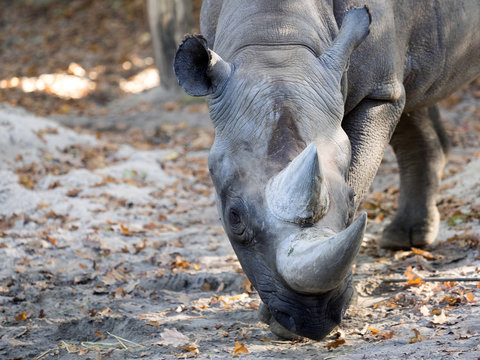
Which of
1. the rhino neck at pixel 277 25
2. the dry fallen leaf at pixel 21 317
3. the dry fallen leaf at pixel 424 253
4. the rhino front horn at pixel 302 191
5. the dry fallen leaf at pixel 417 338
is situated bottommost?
the dry fallen leaf at pixel 424 253

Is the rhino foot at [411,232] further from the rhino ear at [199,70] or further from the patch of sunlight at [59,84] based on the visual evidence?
the patch of sunlight at [59,84]

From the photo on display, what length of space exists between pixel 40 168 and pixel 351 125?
554 cm

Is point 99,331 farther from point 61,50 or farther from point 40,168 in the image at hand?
point 61,50

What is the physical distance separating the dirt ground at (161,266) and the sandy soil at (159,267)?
17mm

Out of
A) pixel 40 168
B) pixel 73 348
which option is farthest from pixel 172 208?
pixel 73 348

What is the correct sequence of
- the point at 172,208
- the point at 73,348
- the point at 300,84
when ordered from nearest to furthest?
the point at 300,84
the point at 73,348
the point at 172,208

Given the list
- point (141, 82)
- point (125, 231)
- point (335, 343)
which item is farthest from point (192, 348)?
point (141, 82)

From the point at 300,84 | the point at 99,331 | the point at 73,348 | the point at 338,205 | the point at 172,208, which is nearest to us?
the point at 338,205

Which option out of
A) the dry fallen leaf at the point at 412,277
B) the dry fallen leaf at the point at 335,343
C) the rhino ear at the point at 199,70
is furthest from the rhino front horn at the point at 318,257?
the dry fallen leaf at the point at 412,277

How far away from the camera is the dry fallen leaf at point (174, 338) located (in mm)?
4820

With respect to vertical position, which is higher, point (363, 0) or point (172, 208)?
point (363, 0)

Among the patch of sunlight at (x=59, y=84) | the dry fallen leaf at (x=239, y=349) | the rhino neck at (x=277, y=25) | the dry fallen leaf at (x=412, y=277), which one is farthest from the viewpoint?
the patch of sunlight at (x=59, y=84)

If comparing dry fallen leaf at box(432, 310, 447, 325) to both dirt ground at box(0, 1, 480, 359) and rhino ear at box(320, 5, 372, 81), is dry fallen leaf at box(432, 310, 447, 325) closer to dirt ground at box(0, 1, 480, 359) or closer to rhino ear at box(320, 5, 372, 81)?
dirt ground at box(0, 1, 480, 359)

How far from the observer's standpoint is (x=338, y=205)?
3887mm
